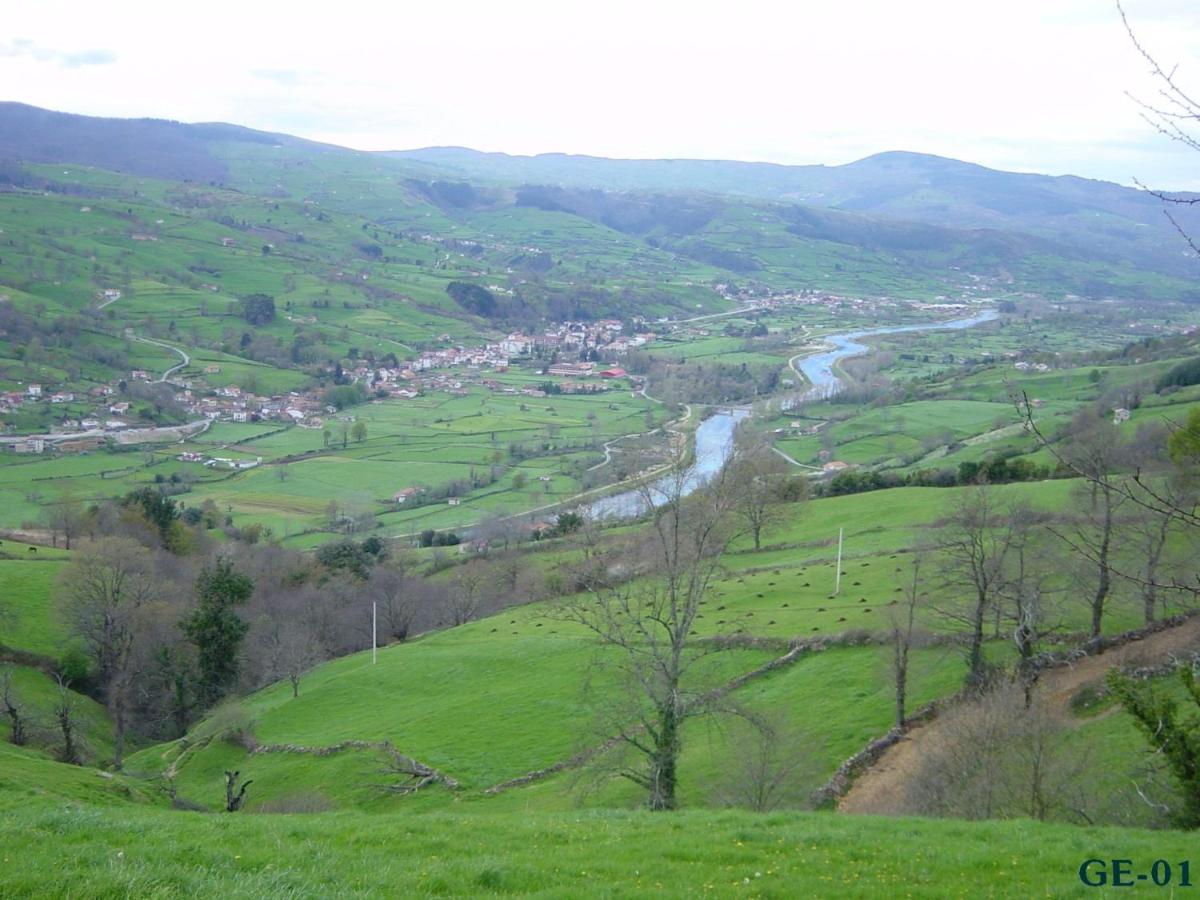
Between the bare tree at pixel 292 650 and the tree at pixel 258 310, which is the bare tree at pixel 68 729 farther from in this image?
the tree at pixel 258 310

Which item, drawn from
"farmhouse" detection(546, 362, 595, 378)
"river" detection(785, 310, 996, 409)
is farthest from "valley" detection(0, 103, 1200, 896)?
"farmhouse" detection(546, 362, 595, 378)

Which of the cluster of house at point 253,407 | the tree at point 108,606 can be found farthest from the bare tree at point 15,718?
the cluster of house at point 253,407


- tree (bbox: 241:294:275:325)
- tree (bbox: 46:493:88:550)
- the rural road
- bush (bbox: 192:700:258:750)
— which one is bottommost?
bush (bbox: 192:700:258:750)

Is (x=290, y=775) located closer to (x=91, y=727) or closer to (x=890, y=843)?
(x=91, y=727)

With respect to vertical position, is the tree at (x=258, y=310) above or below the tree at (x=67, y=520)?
above

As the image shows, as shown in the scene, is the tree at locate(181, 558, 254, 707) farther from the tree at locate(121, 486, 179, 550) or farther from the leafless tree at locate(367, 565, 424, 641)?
the tree at locate(121, 486, 179, 550)

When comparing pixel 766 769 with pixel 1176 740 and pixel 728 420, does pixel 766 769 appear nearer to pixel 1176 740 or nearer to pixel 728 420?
pixel 1176 740

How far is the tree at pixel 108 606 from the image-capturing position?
39688 mm

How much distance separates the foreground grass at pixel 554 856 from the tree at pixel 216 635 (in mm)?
31179

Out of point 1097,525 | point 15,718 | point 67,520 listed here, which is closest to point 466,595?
point 15,718

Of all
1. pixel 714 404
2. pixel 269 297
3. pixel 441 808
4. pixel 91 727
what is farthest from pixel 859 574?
pixel 269 297

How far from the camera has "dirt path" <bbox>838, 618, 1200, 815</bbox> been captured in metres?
19.4

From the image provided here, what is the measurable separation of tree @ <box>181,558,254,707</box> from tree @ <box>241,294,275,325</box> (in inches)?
3933

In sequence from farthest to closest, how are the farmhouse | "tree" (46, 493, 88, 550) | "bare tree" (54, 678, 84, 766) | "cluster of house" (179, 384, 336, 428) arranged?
the farmhouse
"cluster of house" (179, 384, 336, 428)
"tree" (46, 493, 88, 550)
"bare tree" (54, 678, 84, 766)
